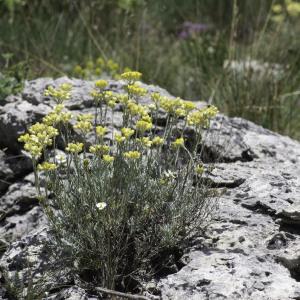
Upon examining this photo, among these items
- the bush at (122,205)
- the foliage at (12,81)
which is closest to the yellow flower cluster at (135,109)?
the bush at (122,205)

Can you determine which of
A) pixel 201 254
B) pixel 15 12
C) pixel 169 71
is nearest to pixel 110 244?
pixel 201 254

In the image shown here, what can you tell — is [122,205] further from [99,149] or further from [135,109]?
[135,109]

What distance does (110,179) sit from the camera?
242 cm

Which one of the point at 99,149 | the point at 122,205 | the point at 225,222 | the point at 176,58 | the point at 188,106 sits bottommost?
the point at 176,58

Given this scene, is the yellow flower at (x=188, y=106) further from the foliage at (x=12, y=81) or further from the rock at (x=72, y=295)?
the foliage at (x=12, y=81)

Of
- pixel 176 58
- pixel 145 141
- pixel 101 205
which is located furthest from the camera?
pixel 176 58

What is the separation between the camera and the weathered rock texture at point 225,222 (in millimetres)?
2230

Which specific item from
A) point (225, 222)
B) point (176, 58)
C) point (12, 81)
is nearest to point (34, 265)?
point (225, 222)

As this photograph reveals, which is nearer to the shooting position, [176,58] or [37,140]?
[37,140]

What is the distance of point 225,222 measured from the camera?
8.46ft

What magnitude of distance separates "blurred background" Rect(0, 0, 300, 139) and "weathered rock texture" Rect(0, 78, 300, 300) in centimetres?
51

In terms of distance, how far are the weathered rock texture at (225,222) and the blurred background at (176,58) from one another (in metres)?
0.51

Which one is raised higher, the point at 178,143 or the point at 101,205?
the point at 178,143

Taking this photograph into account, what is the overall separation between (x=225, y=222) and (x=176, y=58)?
385 centimetres
